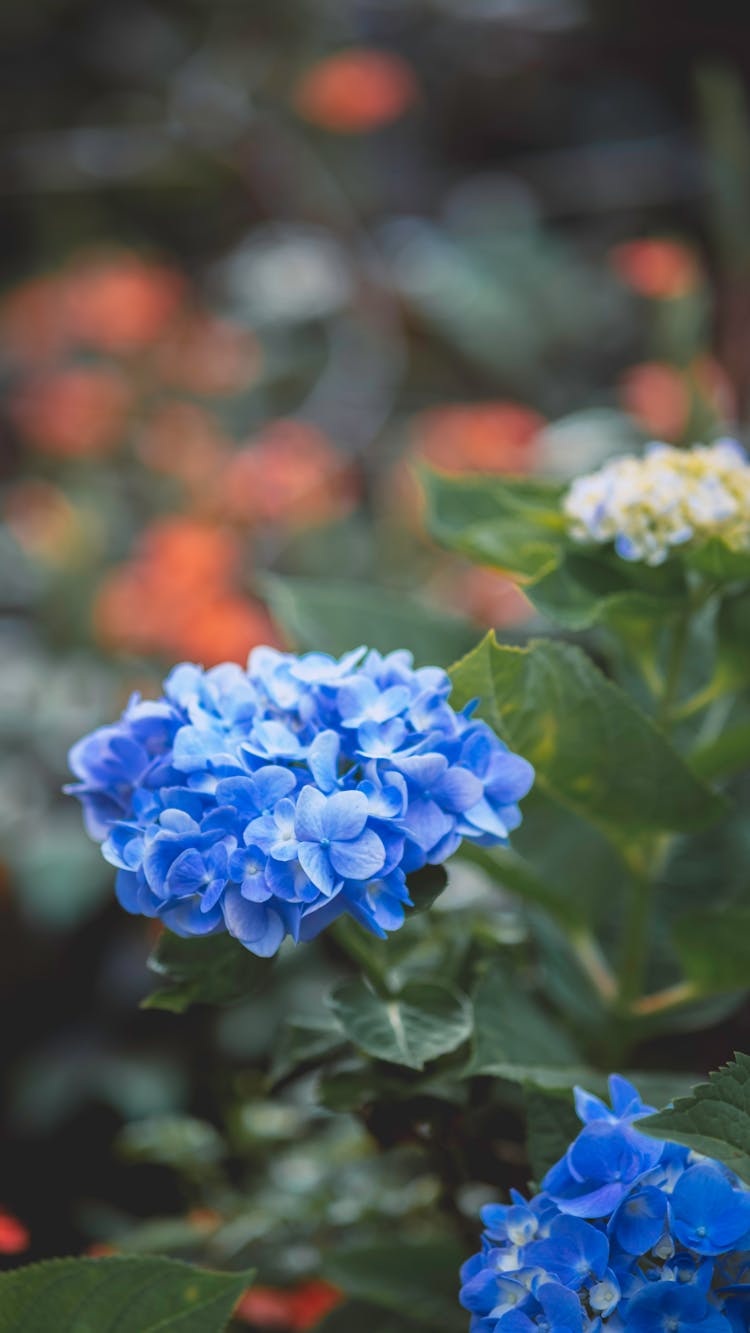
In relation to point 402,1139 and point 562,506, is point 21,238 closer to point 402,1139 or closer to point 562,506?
point 562,506

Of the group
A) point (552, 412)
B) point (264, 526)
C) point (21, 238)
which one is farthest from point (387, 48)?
point (264, 526)

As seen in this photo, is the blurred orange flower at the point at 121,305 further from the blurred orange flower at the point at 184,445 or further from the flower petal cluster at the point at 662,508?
the flower petal cluster at the point at 662,508

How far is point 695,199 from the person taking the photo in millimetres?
3211

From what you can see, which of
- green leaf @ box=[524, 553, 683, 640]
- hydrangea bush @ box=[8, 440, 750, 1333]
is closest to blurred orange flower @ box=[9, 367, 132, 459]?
hydrangea bush @ box=[8, 440, 750, 1333]

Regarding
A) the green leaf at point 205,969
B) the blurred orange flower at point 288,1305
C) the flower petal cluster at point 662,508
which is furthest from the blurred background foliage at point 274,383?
the flower petal cluster at point 662,508

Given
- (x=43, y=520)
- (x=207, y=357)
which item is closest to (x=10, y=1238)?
(x=43, y=520)

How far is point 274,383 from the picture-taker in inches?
112

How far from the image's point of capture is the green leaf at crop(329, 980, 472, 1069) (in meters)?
0.64

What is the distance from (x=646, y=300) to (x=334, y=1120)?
2.31 metres

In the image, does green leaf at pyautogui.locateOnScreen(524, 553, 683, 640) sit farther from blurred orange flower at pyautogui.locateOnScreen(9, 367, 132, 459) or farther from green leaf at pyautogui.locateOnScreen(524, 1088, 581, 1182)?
blurred orange flower at pyautogui.locateOnScreen(9, 367, 132, 459)

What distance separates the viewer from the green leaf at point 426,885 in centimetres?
62

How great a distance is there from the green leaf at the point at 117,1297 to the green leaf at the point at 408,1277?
213mm

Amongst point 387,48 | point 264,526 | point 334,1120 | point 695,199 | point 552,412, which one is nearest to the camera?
point 334,1120

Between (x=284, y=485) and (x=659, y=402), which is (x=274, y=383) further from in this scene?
(x=659, y=402)
